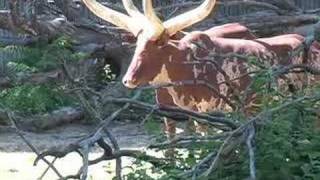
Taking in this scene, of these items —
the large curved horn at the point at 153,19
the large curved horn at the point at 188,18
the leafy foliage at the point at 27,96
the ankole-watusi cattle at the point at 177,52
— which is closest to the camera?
the leafy foliage at the point at 27,96

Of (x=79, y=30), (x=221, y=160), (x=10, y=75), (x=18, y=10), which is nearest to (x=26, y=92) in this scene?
(x=10, y=75)

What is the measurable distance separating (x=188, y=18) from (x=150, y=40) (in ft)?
1.48

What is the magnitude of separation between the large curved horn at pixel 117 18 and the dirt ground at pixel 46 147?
818 millimetres

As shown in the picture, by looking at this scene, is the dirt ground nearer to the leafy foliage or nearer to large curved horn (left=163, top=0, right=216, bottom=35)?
the leafy foliage

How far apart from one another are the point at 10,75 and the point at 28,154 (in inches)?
78.1

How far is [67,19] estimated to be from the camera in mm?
8211

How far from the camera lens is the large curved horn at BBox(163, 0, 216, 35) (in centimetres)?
690

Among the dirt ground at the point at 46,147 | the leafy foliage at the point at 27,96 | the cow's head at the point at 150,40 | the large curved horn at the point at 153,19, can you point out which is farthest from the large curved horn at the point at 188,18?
the leafy foliage at the point at 27,96

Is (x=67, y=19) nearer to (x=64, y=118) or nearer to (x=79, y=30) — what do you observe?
(x=79, y=30)

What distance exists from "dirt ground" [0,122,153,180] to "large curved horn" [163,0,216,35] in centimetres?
84

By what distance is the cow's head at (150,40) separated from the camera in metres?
6.65

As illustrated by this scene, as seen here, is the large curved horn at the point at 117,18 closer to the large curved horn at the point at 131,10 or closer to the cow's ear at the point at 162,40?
the large curved horn at the point at 131,10

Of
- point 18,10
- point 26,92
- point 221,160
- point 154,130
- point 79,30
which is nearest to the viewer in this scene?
point 221,160

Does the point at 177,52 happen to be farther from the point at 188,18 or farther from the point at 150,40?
the point at 188,18
